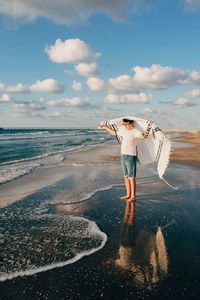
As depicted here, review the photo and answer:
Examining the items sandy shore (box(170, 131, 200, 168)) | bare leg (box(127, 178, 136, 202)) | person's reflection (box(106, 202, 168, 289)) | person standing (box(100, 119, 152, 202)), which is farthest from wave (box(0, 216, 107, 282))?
sandy shore (box(170, 131, 200, 168))

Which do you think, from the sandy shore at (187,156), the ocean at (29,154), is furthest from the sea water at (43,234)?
the sandy shore at (187,156)

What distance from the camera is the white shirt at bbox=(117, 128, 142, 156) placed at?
9391 millimetres

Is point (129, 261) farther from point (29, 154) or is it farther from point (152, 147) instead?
point (29, 154)

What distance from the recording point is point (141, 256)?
5.51 meters

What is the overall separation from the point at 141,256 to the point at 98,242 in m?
0.93

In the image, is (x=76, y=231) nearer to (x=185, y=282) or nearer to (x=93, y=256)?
(x=93, y=256)

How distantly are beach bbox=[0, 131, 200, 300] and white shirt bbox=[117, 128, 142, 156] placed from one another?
4.42 ft

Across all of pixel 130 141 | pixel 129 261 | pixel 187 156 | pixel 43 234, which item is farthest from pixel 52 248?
pixel 187 156

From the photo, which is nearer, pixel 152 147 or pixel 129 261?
pixel 129 261

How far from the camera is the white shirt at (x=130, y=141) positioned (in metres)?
9.39

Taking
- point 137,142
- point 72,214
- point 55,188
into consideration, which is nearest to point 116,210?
point 72,214

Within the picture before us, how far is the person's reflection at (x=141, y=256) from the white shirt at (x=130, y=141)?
8.59ft

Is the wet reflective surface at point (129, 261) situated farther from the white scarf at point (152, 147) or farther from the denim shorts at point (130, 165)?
the white scarf at point (152, 147)

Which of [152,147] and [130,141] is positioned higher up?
[130,141]
